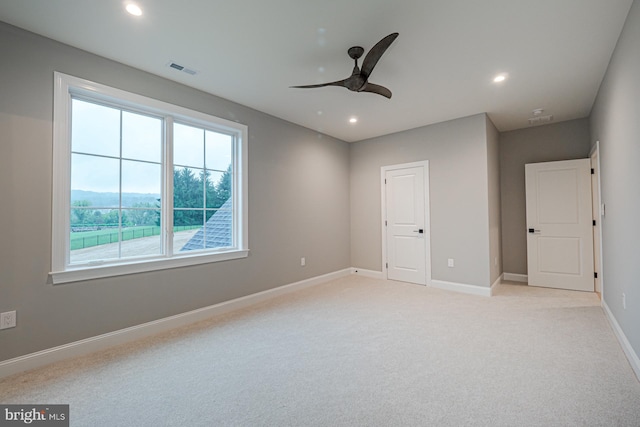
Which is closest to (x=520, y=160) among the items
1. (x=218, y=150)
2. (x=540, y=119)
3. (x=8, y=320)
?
(x=540, y=119)

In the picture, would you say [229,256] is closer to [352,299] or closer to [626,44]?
[352,299]

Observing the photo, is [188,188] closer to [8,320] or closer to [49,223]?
[49,223]

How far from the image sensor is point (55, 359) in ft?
7.78

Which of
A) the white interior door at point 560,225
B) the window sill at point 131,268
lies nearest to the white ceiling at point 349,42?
the white interior door at point 560,225

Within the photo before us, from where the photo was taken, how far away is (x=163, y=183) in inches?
125

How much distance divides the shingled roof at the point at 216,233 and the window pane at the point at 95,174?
0.97 meters

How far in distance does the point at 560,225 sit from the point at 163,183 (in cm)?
572

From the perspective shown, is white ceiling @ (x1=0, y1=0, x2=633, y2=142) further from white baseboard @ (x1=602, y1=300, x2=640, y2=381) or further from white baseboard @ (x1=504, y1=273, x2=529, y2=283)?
white baseboard @ (x1=504, y1=273, x2=529, y2=283)

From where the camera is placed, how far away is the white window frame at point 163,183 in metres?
2.42

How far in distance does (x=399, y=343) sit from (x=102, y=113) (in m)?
3.57

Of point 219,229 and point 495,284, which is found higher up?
point 219,229

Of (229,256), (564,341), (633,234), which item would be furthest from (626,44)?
(229,256)

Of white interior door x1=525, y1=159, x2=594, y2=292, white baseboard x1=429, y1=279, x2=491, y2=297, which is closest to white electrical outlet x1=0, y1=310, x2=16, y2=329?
white baseboard x1=429, y1=279, x2=491, y2=297

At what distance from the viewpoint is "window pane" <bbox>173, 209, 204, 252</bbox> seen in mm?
3281
